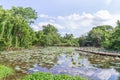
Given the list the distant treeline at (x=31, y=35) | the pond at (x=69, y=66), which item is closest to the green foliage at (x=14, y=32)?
the distant treeline at (x=31, y=35)

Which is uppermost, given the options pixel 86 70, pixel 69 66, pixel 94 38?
pixel 94 38

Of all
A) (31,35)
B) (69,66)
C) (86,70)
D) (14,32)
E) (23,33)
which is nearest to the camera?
(86,70)

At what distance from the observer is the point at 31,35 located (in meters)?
71.9

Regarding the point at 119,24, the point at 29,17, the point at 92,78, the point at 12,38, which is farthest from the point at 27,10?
the point at 92,78

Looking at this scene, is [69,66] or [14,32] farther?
[14,32]

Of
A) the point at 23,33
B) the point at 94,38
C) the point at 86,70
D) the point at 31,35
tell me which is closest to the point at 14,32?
the point at 23,33

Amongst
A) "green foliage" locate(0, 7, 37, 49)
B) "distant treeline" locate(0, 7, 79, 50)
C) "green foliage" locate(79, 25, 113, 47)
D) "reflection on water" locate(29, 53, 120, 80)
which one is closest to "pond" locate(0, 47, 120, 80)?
"reflection on water" locate(29, 53, 120, 80)

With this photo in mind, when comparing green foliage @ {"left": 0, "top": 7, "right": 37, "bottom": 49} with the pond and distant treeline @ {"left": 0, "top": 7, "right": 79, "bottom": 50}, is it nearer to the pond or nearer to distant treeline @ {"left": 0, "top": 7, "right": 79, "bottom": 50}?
distant treeline @ {"left": 0, "top": 7, "right": 79, "bottom": 50}

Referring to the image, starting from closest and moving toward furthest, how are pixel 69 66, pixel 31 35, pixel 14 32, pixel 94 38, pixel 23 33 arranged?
pixel 69 66 < pixel 14 32 < pixel 23 33 < pixel 31 35 < pixel 94 38

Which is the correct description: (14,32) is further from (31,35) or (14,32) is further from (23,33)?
(31,35)

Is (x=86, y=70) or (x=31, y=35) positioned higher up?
(x=31, y=35)

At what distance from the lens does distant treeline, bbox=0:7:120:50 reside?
48281 millimetres

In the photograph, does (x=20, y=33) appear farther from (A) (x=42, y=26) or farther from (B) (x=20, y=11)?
(A) (x=42, y=26)

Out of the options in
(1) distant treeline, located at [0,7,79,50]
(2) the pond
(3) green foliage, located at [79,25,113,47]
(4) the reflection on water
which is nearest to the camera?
(4) the reflection on water
